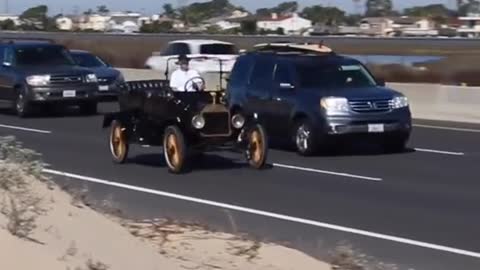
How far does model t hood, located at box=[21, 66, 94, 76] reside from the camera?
3256cm

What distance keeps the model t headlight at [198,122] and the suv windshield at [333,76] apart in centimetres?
433

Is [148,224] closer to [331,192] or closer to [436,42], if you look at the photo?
[331,192]

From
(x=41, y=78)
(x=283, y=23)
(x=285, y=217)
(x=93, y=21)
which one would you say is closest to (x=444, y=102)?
(x=41, y=78)

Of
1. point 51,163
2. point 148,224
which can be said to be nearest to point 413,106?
point 51,163

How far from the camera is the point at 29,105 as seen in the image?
3228cm

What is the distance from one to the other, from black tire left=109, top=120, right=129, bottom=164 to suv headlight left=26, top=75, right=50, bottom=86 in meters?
11.7

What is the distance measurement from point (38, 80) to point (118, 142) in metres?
12.1

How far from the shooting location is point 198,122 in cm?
1883

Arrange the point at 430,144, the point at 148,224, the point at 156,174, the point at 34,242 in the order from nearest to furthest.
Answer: the point at 34,242
the point at 148,224
the point at 156,174
the point at 430,144

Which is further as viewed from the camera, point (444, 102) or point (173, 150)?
point (444, 102)

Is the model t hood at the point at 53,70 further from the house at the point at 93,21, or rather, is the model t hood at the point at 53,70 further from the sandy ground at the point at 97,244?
the house at the point at 93,21

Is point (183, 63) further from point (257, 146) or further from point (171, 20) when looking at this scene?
point (171, 20)

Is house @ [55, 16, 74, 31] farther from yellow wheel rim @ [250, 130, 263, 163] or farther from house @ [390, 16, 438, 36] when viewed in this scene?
yellow wheel rim @ [250, 130, 263, 163]

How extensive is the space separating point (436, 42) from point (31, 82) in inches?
1967
